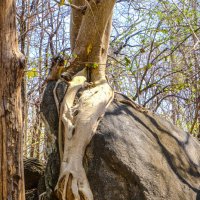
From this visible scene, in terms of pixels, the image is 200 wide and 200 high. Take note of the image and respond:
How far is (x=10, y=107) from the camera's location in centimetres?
281

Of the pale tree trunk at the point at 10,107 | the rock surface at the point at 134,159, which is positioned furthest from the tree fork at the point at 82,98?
the pale tree trunk at the point at 10,107

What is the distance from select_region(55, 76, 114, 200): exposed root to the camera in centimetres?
380

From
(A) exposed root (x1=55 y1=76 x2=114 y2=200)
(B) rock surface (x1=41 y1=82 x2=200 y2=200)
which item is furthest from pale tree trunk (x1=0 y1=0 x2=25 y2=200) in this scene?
(B) rock surface (x1=41 y1=82 x2=200 y2=200)

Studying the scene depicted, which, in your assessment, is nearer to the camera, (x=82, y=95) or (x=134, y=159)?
(x=134, y=159)

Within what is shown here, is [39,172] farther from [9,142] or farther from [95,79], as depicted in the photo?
[9,142]

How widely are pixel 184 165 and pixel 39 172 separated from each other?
Result: 187 centimetres

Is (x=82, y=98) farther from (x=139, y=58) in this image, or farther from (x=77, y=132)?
(x=139, y=58)

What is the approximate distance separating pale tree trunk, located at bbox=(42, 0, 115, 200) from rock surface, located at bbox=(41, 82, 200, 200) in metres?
0.11

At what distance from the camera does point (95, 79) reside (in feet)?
16.0

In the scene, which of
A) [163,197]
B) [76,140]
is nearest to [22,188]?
[76,140]

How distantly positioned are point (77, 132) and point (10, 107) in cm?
128

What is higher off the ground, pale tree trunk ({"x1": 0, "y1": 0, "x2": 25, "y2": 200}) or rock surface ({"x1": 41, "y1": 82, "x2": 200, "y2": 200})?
pale tree trunk ({"x1": 0, "y1": 0, "x2": 25, "y2": 200})

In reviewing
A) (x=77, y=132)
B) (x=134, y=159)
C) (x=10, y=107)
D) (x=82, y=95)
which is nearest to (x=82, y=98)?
(x=82, y=95)

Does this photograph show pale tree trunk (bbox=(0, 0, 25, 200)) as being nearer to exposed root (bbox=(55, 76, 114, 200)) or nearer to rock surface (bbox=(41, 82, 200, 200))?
exposed root (bbox=(55, 76, 114, 200))
